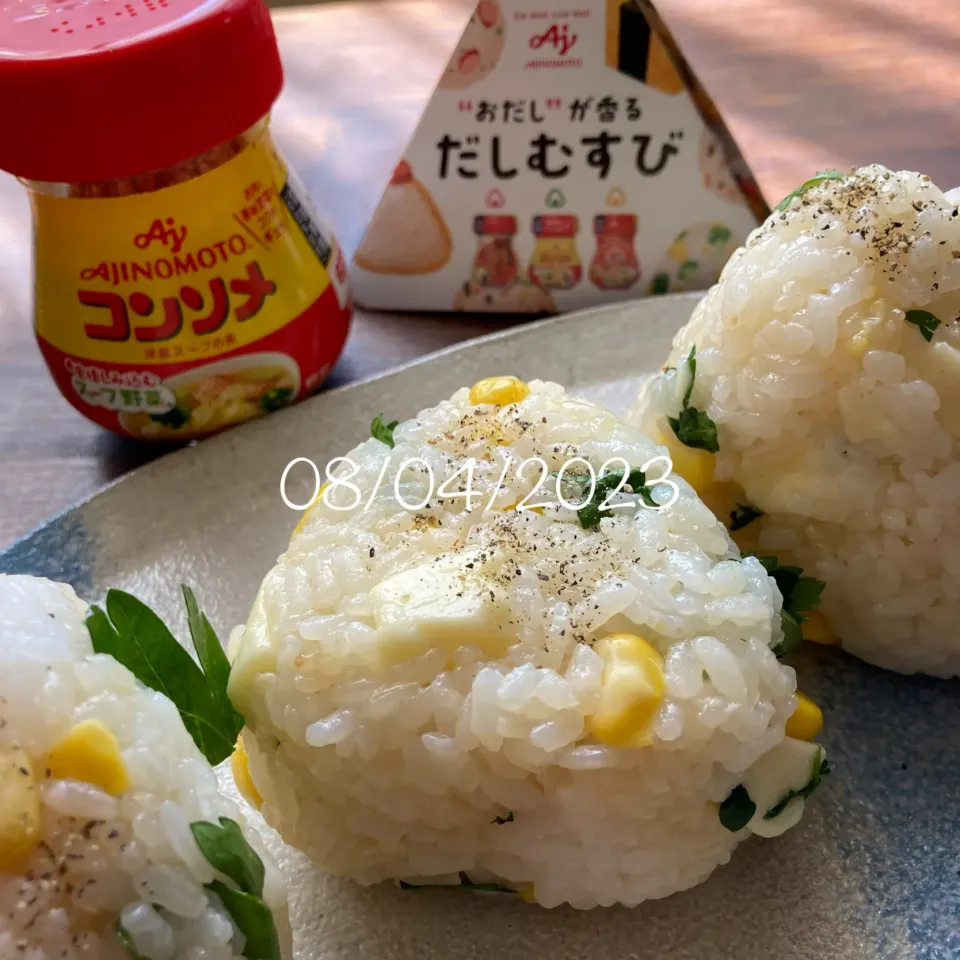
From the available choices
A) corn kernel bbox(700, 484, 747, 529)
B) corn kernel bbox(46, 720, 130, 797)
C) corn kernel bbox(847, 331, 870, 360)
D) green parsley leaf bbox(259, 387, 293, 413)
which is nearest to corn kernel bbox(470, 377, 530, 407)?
corn kernel bbox(700, 484, 747, 529)

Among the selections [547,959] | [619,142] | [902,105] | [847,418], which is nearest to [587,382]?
[619,142]

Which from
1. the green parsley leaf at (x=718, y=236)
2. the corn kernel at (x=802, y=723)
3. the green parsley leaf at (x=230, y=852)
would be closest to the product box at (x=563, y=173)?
the green parsley leaf at (x=718, y=236)

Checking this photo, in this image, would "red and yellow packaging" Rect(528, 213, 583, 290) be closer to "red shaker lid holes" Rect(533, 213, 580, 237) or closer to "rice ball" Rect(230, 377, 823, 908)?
"red shaker lid holes" Rect(533, 213, 580, 237)

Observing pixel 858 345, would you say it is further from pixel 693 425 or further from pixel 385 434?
pixel 385 434

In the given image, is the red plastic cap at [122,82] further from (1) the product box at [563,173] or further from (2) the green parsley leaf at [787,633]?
(2) the green parsley leaf at [787,633]

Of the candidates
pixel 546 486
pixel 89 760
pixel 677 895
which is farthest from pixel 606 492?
pixel 89 760

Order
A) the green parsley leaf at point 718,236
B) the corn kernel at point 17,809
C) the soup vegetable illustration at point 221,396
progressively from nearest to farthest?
1. the corn kernel at point 17,809
2. the soup vegetable illustration at point 221,396
3. the green parsley leaf at point 718,236
